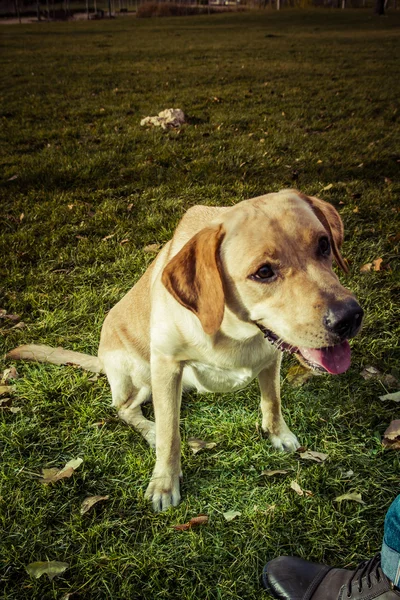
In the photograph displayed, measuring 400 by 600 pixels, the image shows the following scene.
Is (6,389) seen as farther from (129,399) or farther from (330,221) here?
(330,221)

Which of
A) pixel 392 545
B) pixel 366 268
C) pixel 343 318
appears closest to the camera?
pixel 392 545

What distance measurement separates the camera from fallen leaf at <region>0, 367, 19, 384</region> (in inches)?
131

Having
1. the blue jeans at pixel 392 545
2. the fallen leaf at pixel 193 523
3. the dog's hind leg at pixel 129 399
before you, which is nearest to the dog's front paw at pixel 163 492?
the fallen leaf at pixel 193 523

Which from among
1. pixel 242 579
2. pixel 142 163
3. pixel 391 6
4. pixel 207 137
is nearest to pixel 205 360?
pixel 242 579

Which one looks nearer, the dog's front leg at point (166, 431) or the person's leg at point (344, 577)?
the person's leg at point (344, 577)

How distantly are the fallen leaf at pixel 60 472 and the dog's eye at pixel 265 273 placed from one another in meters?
1.55

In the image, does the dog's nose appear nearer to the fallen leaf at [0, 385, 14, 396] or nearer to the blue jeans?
the blue jeans

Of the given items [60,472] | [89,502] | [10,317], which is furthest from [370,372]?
[10,317]

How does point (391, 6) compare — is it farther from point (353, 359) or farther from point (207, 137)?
point (353, 359)

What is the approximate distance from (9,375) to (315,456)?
2.12 meters

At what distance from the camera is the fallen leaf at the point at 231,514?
2453 mm

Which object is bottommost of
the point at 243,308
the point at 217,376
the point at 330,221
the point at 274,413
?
the point at 274,413

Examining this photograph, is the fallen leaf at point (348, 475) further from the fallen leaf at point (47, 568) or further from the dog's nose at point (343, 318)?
the fallen leaf at point (47, 568)

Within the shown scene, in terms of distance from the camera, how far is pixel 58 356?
323 cm
